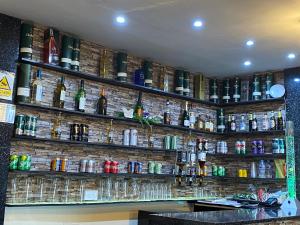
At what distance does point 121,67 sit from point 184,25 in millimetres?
1306

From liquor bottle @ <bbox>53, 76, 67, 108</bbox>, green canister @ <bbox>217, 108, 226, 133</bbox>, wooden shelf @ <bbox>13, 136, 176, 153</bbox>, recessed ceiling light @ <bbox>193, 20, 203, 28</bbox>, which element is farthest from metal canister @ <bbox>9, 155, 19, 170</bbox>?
green canister @ <bbox>217, 108, 226, 133</bbox>

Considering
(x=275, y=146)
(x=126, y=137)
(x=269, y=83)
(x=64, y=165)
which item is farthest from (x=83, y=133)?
(x=269, y=83)

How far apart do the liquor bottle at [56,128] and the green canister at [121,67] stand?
40.5 inches

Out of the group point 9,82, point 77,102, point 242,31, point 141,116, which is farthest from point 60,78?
point 242,31

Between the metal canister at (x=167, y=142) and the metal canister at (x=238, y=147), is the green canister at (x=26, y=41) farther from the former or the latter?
the metal canister at (x=238, y=147)

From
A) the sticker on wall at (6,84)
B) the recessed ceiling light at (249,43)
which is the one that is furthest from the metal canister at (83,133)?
the recessed ceiling light at (249,43)

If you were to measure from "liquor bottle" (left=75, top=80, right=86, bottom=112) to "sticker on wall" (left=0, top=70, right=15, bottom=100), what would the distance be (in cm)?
87

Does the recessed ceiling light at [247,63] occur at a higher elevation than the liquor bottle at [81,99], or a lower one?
higher

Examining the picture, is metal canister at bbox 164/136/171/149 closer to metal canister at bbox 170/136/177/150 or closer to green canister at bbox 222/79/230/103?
metal canister at bbox 170/136/177/150

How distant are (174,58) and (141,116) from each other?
990 millimetres

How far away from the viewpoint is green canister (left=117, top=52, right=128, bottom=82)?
208 inches

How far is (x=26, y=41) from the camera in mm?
4379

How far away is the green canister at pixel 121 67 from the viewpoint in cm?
528

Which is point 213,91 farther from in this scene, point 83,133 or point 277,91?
point 83,133
